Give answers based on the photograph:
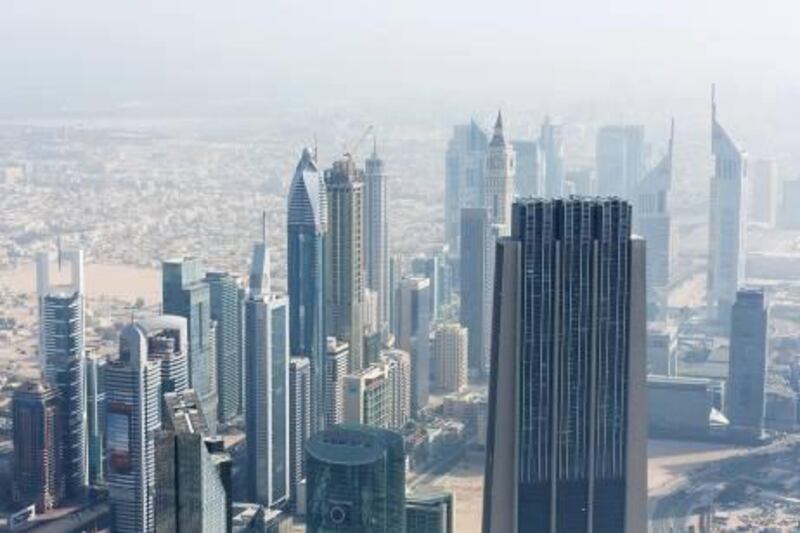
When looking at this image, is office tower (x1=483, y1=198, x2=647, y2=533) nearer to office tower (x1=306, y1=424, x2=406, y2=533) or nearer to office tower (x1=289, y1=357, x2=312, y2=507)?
office tower (x1=306, y1=424, x2=406, y2=533)

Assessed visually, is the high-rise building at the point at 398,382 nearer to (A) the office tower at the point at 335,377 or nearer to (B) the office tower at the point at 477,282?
(A) the office tower at the point at 335,377

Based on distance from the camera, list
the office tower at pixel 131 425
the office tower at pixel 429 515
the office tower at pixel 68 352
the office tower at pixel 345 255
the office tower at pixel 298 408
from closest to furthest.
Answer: the office tower at pixel 429 515 < the office tower at pixel 131 425 < the office tower at pixel 68 352 < the office tower at pixel 298 408 < the office tower at pixel 345 255

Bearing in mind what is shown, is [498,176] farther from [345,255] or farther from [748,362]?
[748,362]

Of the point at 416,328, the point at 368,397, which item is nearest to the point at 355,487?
the point at 368,397

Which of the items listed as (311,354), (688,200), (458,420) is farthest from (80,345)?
(688,200)

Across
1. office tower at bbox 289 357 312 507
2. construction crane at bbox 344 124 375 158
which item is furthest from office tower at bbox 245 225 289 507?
construction crane at bbox 344 124 375 158

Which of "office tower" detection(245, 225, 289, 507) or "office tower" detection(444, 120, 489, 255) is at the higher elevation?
"office tower" detection(444, 120, 489, 255)

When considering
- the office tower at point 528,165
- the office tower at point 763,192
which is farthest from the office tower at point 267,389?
the office tower at point 763,192

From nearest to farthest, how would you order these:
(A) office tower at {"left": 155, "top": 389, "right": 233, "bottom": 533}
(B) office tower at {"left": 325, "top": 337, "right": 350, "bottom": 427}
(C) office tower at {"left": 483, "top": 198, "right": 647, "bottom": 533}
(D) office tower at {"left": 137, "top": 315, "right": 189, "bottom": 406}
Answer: (A) office tower at {"left": 155, "top": 389, "right": 233, "bottom": 533}, (C) office tower at {"left": 483, "top": 198, "right": 647, "bottom": 533}, (D) office tower at {"left": 137, "top": 315, "right": 189, "bottom": 406}, (B) office tower at {"left": 325, "top": 337, "right": 350, "bottom": 427}
